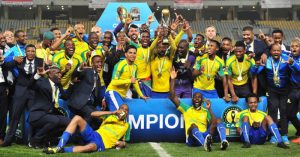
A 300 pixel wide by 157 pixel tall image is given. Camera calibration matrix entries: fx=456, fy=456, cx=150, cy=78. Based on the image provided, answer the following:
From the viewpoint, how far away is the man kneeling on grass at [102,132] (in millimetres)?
6373

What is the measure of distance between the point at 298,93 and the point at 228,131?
1366 mm

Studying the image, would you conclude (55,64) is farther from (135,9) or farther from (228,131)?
(135,9)

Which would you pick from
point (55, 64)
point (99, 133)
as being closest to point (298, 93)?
point (99, 133)

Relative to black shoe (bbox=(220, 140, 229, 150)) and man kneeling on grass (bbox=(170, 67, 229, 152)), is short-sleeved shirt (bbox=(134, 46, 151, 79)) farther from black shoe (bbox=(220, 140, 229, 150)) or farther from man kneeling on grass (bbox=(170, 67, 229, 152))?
black shoe (bbox=(220, 140, 229, 150))

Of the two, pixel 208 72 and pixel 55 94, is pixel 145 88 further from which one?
pixel 55 94

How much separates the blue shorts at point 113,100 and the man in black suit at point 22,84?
47.1 inches

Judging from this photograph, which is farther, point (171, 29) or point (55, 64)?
point (171, 29)

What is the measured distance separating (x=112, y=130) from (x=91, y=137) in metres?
0.36

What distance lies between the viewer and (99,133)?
6.71m

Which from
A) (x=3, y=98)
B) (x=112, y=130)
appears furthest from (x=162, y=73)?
(x=3, y=98)

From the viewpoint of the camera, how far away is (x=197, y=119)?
23.7ft

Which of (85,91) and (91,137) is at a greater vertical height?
(85,91)

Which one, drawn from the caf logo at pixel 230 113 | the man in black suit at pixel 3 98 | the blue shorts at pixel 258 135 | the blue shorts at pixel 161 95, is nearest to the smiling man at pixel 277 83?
the blue shorts at pixel 258 135

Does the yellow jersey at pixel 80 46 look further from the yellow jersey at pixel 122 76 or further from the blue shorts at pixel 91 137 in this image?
the blue shorts at pixel 91 137
